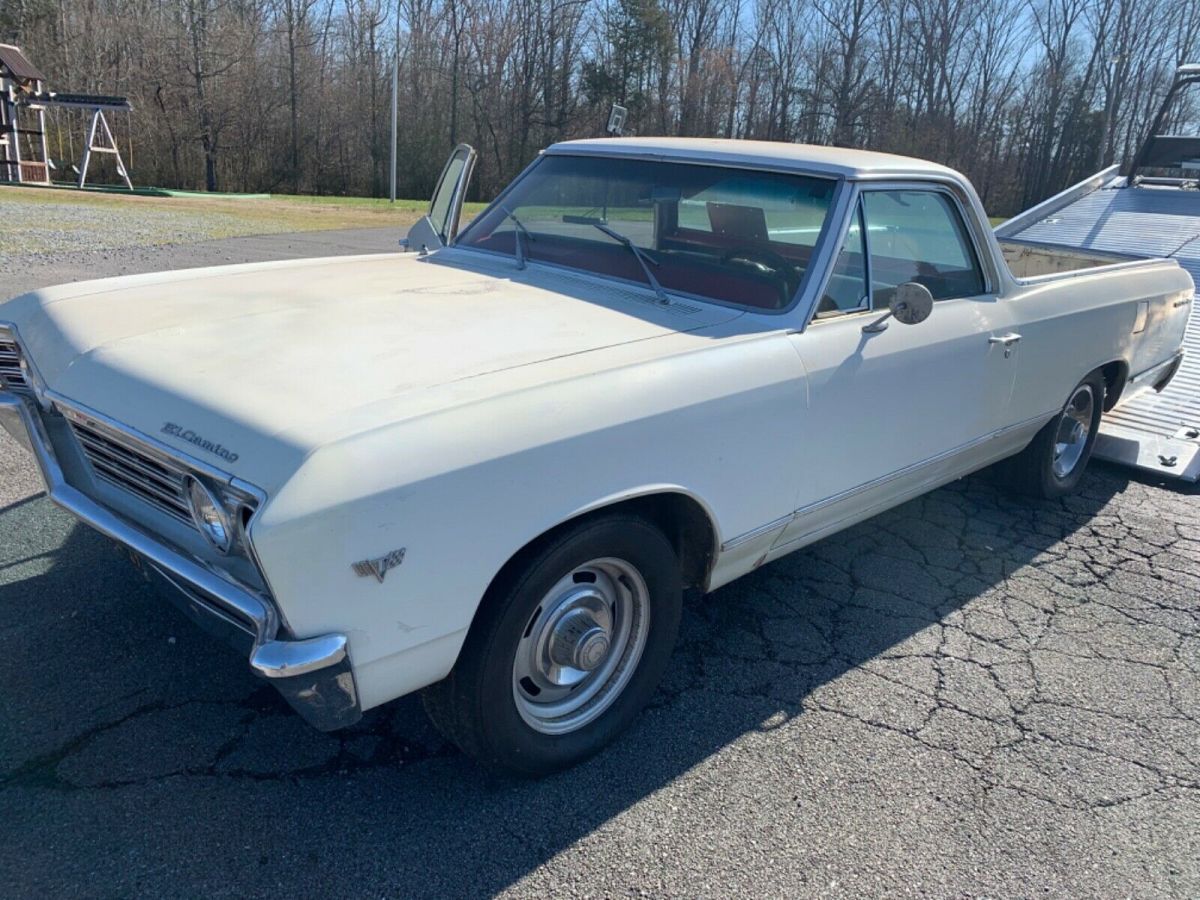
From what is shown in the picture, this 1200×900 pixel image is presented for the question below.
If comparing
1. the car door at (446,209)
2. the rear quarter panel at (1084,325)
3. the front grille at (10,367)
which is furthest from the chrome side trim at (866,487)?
the front grille at (10,367)

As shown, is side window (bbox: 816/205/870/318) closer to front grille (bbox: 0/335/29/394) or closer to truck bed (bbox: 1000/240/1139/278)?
truck bed (bbox: 1000/240/1139/278)

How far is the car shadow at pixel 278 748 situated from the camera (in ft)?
7.63

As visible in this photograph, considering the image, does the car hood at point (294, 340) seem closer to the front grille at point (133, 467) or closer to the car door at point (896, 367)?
the front grille at point (133, 467)

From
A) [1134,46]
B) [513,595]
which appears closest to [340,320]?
[513,595]

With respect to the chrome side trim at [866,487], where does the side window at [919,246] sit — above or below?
above

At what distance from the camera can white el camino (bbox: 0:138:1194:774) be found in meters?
2.09

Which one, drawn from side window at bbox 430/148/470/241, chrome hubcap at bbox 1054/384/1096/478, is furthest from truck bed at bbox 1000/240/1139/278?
side window at bbox 430/148/470/241

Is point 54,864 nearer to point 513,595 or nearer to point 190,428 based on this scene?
point 190,428

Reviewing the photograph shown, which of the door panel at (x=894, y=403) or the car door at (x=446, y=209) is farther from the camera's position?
the car door at (x=446, y=209)

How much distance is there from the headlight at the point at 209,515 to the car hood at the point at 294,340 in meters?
0.10

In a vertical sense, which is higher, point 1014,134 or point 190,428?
point 1014,134

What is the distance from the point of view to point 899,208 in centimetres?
372

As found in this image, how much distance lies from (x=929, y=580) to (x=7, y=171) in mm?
27522

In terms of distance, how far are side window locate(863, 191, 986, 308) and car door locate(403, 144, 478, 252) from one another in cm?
196
